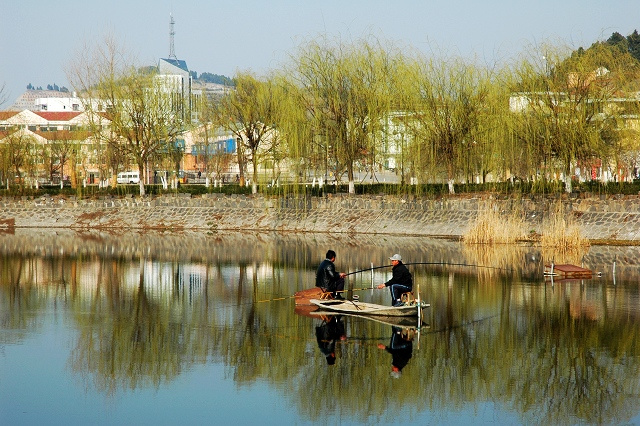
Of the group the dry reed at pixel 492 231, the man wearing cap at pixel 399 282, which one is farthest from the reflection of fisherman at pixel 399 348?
the dry reed at pixel 492 231

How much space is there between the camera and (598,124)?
1407 inches

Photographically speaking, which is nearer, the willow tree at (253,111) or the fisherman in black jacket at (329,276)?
the fisherman in black jacket at (329,276)

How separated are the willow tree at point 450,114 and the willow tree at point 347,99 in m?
1.78

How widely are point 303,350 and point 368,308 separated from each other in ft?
9.71

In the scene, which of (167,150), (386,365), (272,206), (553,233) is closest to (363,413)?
(386,365)

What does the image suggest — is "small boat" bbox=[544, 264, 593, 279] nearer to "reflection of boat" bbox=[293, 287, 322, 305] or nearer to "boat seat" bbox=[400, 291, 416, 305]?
"boat seat" bbox=[400, 291, 416, 305]

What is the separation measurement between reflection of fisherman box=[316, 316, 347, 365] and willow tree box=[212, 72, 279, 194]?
28.0 meters

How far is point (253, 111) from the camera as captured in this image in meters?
47.8

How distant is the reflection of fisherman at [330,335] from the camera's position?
13.9 metres

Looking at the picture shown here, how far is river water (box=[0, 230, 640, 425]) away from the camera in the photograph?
11242mm

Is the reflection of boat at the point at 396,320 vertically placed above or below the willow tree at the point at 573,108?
below

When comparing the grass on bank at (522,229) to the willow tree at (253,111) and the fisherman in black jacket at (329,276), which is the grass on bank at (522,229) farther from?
the fisherman in black jacket at (329,276)

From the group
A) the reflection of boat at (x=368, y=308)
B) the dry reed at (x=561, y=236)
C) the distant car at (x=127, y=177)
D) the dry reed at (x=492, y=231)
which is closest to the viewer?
the reflection of boat at (x=368, y=308)

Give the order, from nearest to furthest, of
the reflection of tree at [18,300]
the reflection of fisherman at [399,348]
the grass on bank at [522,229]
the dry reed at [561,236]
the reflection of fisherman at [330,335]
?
the reflection of fisherman at [399,348], the reflection of fisherman at [330,335], the reflection of tree at [18,300], the dry reed at [561,236], the grass on bank at [522,229]
